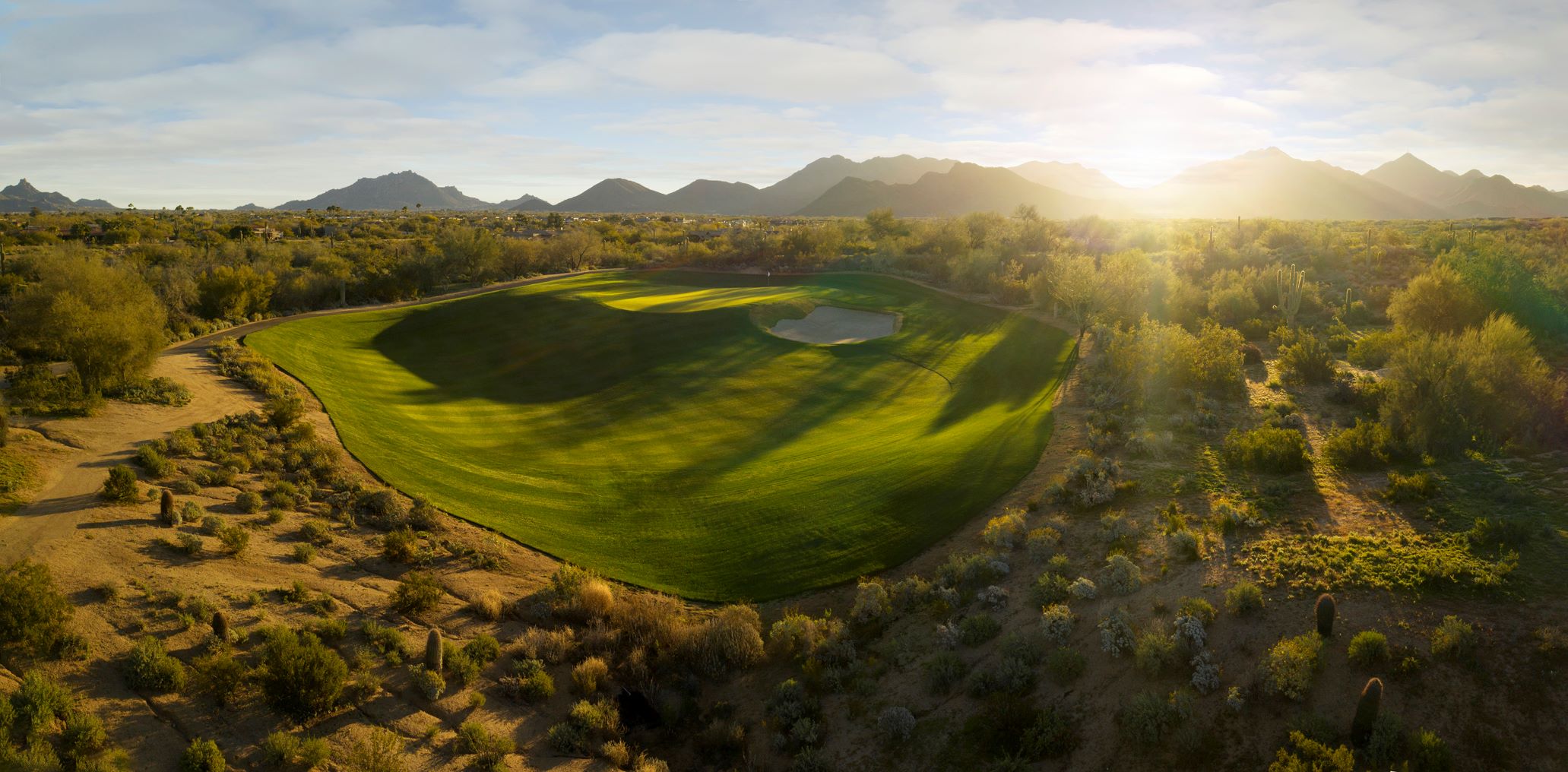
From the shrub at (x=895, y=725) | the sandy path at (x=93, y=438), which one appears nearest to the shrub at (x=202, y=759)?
the sandy path at (x=93, y=438)

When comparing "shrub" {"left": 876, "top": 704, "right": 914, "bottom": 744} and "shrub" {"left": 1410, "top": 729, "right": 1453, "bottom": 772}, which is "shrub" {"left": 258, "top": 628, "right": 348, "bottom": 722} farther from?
"shrub" {"left": 1410, "top": 729, "right": 1453, "bottom": 772}

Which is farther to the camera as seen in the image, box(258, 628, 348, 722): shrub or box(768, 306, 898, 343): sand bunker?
box(768, 306, 898, 343): sand bunker

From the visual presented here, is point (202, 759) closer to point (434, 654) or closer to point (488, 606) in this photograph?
point (434, 654)

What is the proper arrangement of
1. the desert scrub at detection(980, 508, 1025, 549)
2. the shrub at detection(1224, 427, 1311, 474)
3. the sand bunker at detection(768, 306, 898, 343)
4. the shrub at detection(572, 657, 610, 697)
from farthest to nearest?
the sand bunker at detection(768, 306, 898, 343)
the shrub at detection(1224, 427, 1311, 474)
the desert scrub at detection(980, 508, 1025, 549)
the shrub at detection(572, 657, 610, 697)

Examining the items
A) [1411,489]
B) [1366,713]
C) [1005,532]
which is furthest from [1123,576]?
[1411,489]

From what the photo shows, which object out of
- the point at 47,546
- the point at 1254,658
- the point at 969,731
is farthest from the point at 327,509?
the point at 1254,658

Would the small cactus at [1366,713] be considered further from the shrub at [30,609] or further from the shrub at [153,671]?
the shrub at [30,609]

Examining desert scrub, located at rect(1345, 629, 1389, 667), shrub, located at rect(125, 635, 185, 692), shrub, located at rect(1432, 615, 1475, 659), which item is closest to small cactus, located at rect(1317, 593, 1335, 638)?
desert scrub, located at rect(1345, 629, 1389, 667)

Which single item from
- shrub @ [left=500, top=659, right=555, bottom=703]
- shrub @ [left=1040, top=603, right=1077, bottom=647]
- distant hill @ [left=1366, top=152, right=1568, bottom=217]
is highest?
distant hill @ [left=1366, top=152, right=1568, bottom=217]
